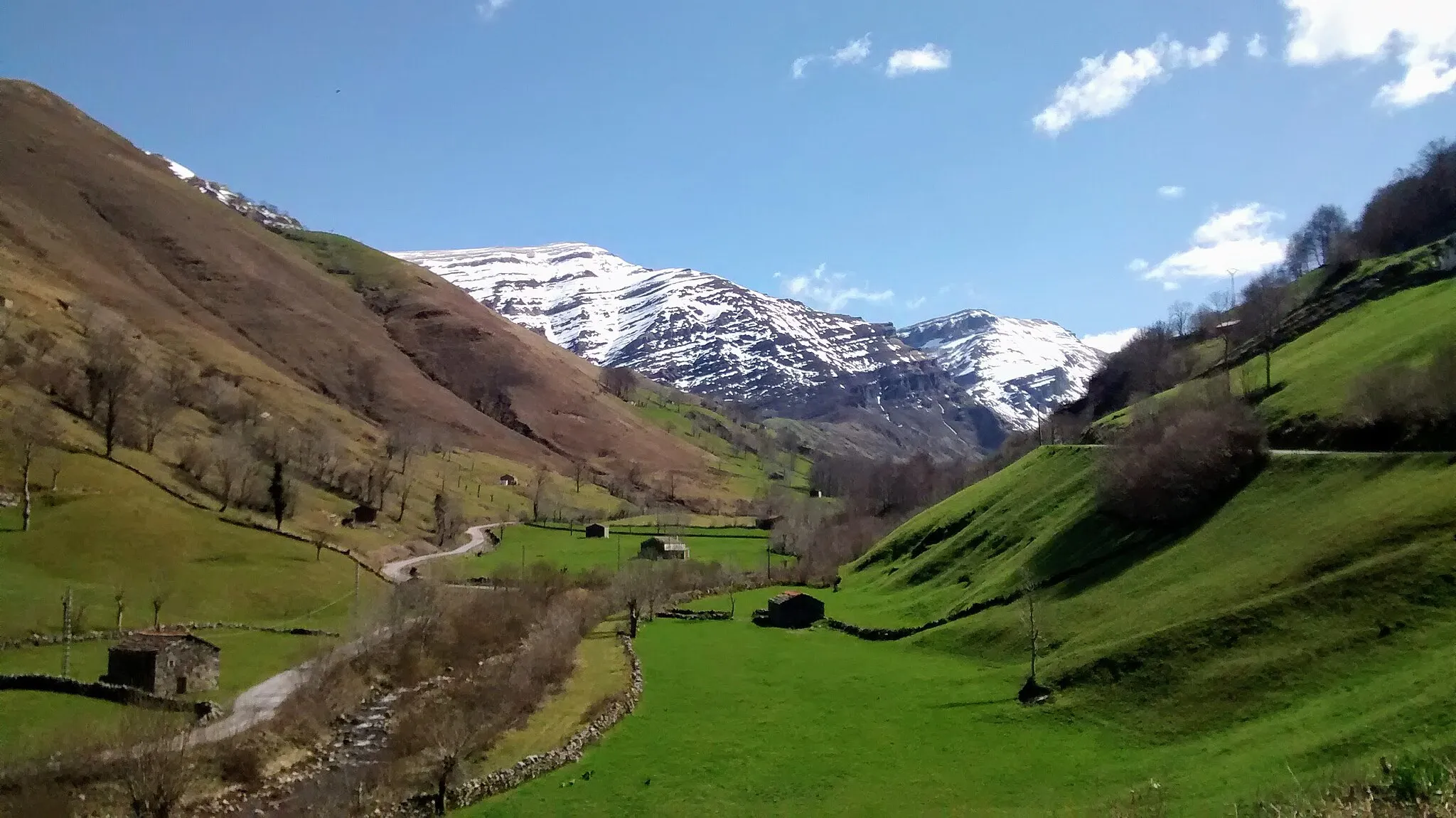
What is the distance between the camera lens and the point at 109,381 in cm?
10900

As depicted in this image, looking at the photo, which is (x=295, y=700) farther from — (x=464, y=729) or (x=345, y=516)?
(x=345, y=516)

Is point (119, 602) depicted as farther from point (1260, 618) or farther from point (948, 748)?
point (1260, 618)

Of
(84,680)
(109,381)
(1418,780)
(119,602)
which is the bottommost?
(84,680)

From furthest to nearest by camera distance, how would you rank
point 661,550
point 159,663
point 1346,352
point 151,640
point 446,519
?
point 446,519 < point 661,550 < point 1346,352 < point 151,640 < point 159,663

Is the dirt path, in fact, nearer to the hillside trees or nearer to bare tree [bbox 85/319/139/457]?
bare tree [bbox 85/319/139/457]

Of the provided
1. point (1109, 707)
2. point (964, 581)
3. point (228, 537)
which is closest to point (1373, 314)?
point (964, 581)

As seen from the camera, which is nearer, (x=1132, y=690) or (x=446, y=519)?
(x=1132, y=690)

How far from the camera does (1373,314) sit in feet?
357

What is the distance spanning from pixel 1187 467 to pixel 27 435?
106m

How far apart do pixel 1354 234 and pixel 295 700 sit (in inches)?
7653

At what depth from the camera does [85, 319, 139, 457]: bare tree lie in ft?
342

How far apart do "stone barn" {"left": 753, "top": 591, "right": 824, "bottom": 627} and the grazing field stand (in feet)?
127

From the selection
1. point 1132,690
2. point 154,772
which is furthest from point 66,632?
point 1132,690

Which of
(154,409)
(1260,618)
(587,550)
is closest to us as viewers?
(1260,618)
